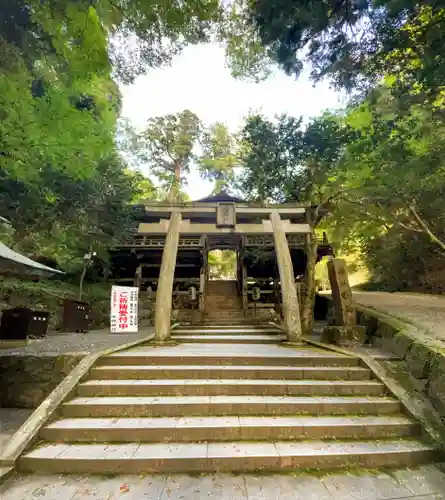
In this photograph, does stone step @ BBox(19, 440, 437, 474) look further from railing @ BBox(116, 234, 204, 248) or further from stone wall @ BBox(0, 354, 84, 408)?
railing @ BBox(116, 234, 204, 248)

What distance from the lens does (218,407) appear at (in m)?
3.74

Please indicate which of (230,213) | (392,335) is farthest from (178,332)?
(392,335)

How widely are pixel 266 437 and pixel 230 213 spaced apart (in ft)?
15.9

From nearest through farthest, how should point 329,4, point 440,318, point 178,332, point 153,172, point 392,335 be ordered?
1. point 329,4
2. point 392,335
3. point 440,318
4. point 178,332
5. point 153,172

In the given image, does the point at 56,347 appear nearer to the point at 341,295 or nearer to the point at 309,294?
the point at 341,295

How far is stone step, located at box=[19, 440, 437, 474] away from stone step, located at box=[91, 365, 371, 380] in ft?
3.85

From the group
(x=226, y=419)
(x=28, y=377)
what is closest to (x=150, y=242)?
(x=28, y=377)

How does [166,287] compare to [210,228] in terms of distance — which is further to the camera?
[210,228]

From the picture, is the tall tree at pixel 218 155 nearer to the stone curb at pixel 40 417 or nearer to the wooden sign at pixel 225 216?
the wooden sign at pixel 225 216

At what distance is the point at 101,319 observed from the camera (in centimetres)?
1104

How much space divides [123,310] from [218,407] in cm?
616

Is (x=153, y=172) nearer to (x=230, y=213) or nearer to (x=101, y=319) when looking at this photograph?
(x=101, y=319)

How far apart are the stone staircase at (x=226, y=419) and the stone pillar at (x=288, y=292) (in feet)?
4.09

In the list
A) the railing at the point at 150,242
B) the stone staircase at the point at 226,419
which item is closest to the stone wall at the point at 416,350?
the stone staircase at the point at 226,419
